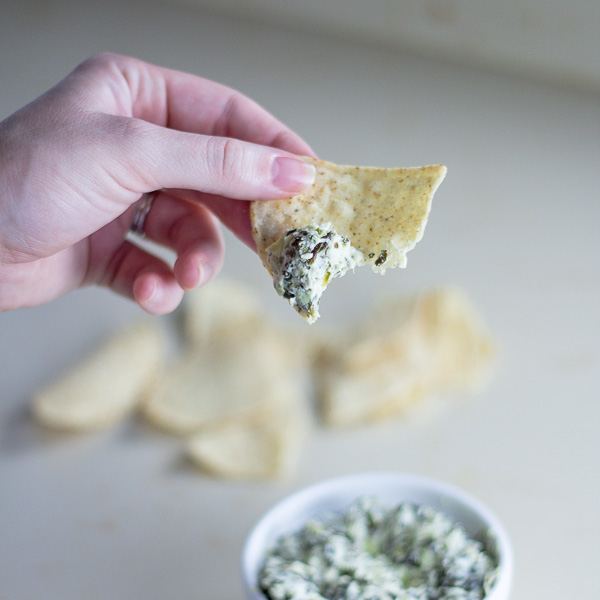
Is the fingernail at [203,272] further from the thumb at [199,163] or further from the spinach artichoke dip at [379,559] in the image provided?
the spinach artichoke dip at [379,559]

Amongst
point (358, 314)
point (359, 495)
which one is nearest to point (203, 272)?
point (359, 495)

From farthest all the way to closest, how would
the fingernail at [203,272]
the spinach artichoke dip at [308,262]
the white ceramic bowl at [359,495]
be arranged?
the fingernail at [203,272]
the white ceramic bowl at [359,495]
the spinach artichoke dip at [308,262]

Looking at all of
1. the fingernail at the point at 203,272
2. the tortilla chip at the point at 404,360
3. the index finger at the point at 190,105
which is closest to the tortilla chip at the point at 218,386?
the tortilla chip at the point at 404,360

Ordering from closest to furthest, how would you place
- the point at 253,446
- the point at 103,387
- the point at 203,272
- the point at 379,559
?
the point at 379,559 → the point at 203,272 → the point at 253,446 → the point at 103,387

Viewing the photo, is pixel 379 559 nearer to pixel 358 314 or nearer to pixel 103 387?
pixel 103 387

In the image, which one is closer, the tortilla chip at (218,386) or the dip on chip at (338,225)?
the dip on chip at (338,225)

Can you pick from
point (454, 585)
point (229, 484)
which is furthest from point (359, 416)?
point (454, 585)
